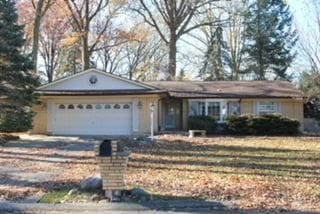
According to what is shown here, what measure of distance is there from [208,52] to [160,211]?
44.2 m

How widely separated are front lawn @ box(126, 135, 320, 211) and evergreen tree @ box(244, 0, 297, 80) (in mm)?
29673

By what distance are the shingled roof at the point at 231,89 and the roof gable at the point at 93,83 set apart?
291 centimetres

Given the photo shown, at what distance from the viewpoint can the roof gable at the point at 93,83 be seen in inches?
1288

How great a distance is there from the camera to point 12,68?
26.0 meters

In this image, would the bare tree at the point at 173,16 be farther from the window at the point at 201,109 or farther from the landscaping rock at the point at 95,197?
the landscaping rock at the point at 95,197

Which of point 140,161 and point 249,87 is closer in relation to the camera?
point 140,161

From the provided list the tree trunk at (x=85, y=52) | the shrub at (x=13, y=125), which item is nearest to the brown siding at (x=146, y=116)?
the shrub at (x=13, y=125)

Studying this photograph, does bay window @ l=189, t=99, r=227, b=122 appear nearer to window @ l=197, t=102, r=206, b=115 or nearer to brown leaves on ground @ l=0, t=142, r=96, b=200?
window @ l=197, t=102, r=206, b=115

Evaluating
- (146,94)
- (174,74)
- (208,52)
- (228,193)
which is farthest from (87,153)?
(208,52)

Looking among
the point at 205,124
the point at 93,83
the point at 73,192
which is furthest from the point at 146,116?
the point at 73,192

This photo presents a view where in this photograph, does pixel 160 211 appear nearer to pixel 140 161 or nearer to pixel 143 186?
pixel 143 186

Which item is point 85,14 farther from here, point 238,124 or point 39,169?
point 39,169

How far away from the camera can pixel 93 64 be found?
58.3m

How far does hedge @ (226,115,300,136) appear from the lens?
32.1m
